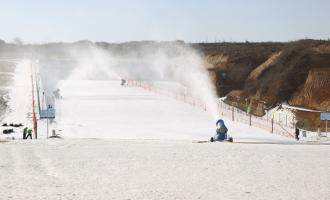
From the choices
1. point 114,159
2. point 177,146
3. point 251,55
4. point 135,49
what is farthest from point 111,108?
point 135,49

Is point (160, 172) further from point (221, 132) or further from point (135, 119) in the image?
point (135, 119)

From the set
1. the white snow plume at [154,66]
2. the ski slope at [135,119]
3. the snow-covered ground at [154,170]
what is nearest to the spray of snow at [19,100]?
the ski slope at [135,119]

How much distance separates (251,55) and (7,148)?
234ft

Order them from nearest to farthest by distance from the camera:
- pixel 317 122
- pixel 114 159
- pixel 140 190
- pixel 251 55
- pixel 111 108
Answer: pixel 140 190 < pixel 114 159 < pixel 111 108 < pixel 317 122 < pixel 251 55

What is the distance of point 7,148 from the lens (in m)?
21.3

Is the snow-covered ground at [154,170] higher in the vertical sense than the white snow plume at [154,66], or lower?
lower

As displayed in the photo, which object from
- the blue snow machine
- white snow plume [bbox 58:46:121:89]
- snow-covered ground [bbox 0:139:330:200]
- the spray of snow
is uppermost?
white snow plume [bbox 58:46:121:89]

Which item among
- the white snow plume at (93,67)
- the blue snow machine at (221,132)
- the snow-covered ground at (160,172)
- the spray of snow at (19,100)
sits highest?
the white snow plume at (93,67)

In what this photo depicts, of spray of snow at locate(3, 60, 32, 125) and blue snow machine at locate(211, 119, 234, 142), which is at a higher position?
spray of snow at locate(3, 60, 32, 125)

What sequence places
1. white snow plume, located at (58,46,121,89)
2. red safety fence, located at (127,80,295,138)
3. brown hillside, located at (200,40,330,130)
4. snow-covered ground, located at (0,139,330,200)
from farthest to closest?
white snow plume, located at (58,46,121,89) < brown hillside, located at (200,40,330,130) < red safety fence, located at (127,80,295,138) < snow-covered ground, located at (0,139,330,200)

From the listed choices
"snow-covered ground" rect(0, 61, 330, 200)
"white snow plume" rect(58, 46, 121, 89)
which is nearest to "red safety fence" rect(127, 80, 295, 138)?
"snow-covered ground" rect(0, 61, 330, 200)

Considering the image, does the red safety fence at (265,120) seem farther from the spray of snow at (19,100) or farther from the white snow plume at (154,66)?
the spray of snow at (19,100)

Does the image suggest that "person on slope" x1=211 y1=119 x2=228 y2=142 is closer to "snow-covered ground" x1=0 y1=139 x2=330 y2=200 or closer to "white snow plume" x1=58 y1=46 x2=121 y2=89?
→ "snow-covered ground" x1=0 y1=139 x2=330 y2=200

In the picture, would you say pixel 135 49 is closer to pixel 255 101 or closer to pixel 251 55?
pixel 251 55
